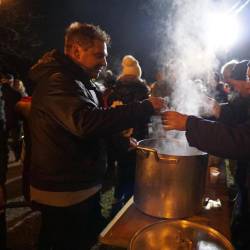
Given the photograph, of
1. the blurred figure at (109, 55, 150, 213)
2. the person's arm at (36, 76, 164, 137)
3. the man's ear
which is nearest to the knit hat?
the blurred figure at (109, 55, 150, 213)

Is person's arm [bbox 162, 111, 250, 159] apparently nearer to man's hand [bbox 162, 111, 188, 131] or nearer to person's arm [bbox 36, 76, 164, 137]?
man's hand [bbox 162, 111, 188, 131]

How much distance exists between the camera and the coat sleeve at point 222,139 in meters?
1.80

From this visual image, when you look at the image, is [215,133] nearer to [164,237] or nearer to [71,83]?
[164,237]

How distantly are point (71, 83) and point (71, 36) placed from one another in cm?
46

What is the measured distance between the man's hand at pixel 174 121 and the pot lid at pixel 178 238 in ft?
1.92

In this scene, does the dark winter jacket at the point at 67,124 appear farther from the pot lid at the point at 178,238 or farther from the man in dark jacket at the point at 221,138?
the pot lid at the point at 178,238

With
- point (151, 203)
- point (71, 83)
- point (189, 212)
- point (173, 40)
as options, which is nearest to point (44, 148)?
point (71, 83)

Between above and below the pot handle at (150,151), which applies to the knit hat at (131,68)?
above

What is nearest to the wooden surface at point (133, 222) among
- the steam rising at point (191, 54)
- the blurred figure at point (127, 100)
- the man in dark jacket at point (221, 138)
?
the man in dark jacket at point (221, 138)

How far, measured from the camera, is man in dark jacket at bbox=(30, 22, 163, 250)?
210 centimetres

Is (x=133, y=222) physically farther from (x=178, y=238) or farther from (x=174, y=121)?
(x=174, y=121)

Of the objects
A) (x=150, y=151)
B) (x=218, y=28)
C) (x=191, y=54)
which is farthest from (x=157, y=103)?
(x=218, y=28)

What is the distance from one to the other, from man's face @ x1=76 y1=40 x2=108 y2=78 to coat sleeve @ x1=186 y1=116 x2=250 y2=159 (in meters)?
1.02

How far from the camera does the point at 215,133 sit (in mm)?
1824
